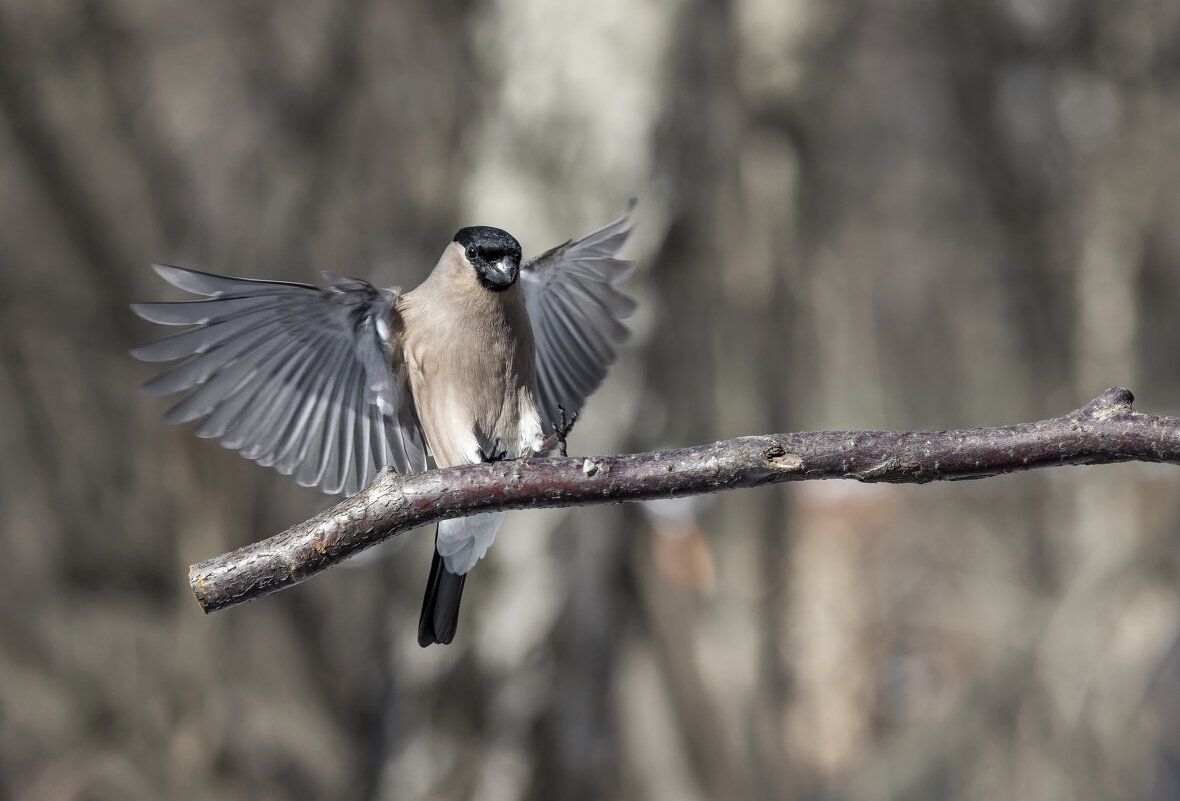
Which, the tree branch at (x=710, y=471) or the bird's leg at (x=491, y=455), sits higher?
the bird's leg at (x=491, y=455)

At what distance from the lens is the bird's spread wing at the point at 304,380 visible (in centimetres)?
279

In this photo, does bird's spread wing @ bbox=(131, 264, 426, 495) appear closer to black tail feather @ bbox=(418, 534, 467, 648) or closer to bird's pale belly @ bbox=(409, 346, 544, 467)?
bird's pale belly @ bbox=(409, 346, 544, 467)

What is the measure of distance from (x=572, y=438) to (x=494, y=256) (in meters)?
2.50

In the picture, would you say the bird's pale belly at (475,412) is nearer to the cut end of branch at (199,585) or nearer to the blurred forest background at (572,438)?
the cut end of branch at (199,585)

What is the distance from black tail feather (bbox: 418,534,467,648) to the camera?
269 cm

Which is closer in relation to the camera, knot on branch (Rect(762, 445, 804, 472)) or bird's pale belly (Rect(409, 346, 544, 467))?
knot on branch (Rect(762, 445, 804, 472))

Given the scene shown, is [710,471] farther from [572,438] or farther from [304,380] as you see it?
[572,438]

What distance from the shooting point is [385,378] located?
10.3 feet

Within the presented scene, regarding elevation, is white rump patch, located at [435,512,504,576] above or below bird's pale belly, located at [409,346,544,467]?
below

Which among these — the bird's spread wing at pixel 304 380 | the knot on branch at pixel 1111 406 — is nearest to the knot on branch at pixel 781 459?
the knot on branch at pixel 1111 406

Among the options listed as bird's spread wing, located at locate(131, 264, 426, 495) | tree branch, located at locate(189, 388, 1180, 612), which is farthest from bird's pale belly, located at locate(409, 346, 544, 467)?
tree branch, located at locate(189, 388, 1180, 612)

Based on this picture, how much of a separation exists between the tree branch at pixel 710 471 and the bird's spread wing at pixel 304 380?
2.89 feet

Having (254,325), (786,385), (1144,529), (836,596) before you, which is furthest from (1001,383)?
(254,325)

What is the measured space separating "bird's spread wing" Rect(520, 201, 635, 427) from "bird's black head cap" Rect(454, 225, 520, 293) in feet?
1.96
